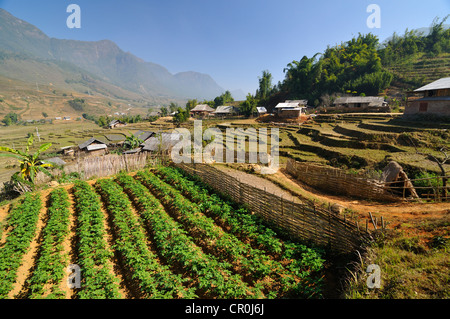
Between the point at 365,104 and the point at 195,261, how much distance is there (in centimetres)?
4590

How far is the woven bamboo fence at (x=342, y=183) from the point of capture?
33.6 feet

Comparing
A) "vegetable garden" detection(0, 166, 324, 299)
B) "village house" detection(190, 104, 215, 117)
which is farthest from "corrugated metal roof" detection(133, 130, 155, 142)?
"village house" detection(190, 104, 215, 117)

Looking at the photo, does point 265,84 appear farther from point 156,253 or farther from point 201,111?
point 156,253

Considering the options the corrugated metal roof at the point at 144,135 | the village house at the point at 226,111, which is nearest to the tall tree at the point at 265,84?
the village house at the point at 226,111

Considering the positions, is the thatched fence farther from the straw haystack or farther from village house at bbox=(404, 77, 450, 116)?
village house at bbox=(404, 77, 450, 116)

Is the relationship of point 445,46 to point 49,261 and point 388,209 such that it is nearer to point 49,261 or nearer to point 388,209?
point 388,209

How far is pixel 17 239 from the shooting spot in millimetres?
7141

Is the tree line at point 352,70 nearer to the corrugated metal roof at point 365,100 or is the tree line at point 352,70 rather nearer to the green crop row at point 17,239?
the corrugated metal roof at point 365,100

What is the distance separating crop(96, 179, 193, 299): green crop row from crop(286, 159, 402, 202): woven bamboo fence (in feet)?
33.6

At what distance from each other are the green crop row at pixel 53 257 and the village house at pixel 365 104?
45542 millimetres

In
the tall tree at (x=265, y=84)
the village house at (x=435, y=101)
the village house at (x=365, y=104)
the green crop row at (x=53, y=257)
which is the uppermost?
the tall tree at (x=265, y=84)

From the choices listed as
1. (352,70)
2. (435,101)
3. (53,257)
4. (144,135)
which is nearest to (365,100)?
(435,101)

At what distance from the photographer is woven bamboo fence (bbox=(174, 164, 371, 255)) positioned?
224 inches
